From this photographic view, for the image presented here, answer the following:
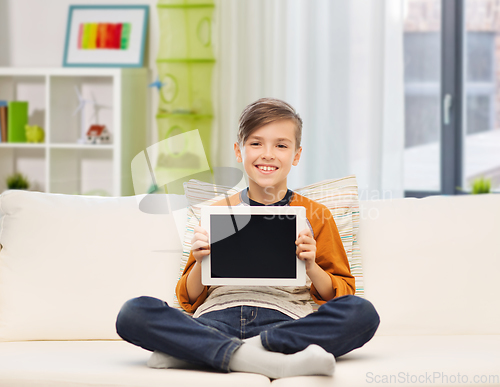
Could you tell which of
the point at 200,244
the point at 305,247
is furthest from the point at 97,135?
the point at 305,247

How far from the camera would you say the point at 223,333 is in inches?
43.5

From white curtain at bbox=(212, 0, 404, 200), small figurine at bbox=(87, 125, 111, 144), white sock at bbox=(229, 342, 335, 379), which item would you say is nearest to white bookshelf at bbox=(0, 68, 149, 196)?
small figurine at bbox=(87, 125, 111, 144)

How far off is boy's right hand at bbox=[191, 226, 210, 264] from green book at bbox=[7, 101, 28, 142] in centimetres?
195

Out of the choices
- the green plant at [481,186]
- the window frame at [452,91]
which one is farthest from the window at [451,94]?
the green plant at [481,186]

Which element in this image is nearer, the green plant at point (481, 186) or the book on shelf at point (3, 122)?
the green plant at point (481, 186)

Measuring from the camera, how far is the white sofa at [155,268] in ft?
4.42

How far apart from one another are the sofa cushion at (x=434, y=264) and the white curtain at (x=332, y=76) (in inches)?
39.7

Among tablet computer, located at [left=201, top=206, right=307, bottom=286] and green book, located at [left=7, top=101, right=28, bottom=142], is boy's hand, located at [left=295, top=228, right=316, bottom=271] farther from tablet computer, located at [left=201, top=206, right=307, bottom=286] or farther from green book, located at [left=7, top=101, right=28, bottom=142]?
green book, located at [left=7, top=101, right=28, bottom=142]

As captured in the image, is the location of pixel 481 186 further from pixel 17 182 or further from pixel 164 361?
pixel 17 182

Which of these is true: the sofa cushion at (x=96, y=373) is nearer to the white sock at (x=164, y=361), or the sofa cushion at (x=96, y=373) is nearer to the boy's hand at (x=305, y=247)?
the white sock at (x=164, y=361)

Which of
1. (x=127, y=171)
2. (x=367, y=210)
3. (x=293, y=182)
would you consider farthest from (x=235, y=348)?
(x=127, y=171)

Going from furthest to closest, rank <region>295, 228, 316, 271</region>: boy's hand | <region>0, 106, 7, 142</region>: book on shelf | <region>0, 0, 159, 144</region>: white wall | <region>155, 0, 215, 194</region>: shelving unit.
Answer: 1. <region>0, 0, 159, 144</region>: white wall
2. <region>0, 106, 7, 142</region>: book on shelf
3. <region>155, 0, 215, 194</region>: shelving unit
4. <region>295, 228, 316, 271</region>: boy's hand

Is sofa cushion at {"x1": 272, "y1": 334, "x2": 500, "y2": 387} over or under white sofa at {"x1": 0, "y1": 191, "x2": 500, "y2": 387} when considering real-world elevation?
under

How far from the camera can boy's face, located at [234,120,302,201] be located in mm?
1336
